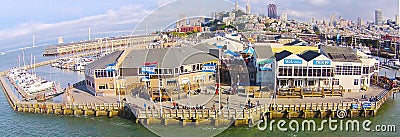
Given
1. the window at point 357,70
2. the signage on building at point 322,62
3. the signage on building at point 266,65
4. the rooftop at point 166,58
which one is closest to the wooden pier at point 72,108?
the rooftop at point 166,58

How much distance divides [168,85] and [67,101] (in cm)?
904

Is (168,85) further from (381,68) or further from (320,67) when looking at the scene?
(381,68)

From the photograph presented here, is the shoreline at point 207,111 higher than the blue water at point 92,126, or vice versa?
the shoreline at point 207,111

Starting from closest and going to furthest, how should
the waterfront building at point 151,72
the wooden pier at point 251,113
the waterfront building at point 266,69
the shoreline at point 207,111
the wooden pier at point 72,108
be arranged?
1. the wooden pier at point 251,113
2. the shoreline at point 207,111
3. the wooden pier at point 72,108
4. the waterfront building at point 151,72
5. the waterfront building at point 266,69

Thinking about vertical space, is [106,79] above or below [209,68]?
below

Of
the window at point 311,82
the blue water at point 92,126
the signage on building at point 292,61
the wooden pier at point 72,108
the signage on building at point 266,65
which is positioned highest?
the signage on building at point 292,61

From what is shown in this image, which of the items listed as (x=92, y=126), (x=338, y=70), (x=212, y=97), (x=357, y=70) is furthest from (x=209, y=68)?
(x=357, y=70)

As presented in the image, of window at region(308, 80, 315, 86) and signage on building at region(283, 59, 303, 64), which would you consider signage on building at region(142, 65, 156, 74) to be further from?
window at region(308, 80, 315, 86)

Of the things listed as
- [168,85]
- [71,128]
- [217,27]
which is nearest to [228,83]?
[168,85]

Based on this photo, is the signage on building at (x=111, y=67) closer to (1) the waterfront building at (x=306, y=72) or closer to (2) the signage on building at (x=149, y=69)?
(2) the signage on building at (x=149, y=69)

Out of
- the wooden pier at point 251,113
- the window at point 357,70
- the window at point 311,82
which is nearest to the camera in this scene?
the wooden pier at point 251,113

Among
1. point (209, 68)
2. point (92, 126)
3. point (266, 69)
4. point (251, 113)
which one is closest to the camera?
point (251, 113)

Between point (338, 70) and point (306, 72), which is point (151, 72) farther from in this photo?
point (338, 70)

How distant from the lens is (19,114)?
28.5 m
